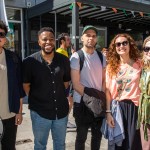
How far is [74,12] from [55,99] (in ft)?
16.9

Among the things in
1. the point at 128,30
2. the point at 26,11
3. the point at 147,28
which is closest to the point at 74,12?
the point at 26,11

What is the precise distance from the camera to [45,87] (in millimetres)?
3137

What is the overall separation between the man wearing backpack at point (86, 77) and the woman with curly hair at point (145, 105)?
0.66 meters

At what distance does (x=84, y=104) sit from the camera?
348 centimetres

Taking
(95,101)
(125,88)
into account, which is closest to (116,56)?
(125,88)

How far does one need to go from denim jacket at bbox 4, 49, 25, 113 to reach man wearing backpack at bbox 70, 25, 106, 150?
72 centimetres

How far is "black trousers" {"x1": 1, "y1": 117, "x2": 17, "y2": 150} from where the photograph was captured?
2973 millimetres

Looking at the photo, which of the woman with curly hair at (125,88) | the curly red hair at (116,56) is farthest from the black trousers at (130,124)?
the curly red hair at (116,56)

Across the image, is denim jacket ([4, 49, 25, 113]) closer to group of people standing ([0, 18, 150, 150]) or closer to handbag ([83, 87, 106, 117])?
group of people standing ([0, 18, 150, 150])

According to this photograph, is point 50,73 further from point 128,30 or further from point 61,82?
point 128,30

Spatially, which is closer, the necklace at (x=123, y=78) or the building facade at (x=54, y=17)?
the necklace at (x=123, y=78)

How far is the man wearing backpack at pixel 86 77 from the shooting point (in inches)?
135

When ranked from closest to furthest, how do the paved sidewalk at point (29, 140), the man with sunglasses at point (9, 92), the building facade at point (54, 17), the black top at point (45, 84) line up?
1. the man with sunglasses at point (9, 92)
2. the black top at point (45, 84)
3. the paved sidewalk at point (29, 140)
4. the building facade at point (54, 17)

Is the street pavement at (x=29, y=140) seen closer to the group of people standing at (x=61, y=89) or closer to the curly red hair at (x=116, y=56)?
the group of people standing at (x=61, y=89)
